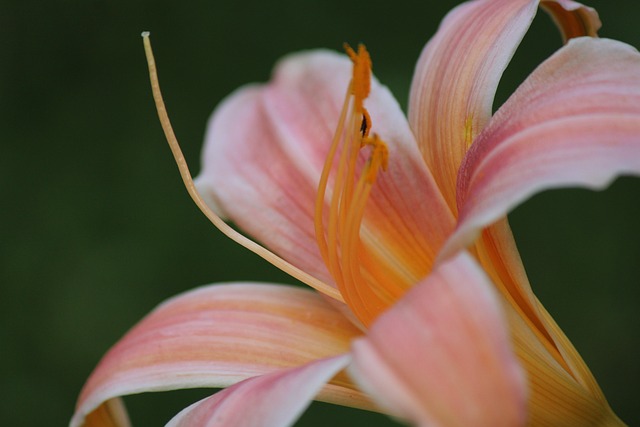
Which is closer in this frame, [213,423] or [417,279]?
[213,423]

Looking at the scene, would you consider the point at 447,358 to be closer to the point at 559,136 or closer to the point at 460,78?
the point at 559,136

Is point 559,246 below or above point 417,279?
below

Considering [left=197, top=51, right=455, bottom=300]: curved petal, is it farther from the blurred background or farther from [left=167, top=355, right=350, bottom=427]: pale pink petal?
the blurred background

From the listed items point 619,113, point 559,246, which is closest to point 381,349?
point 619,113

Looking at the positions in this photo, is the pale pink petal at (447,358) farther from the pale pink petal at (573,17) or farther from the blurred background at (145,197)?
Result: the blurred background at (145,197)

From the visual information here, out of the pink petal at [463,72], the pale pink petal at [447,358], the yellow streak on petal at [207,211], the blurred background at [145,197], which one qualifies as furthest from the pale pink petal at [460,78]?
the blurred background at [145,197]

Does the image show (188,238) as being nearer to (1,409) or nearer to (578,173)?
(1,409)

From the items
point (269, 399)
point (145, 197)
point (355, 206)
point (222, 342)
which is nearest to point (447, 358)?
point (269, 399)
